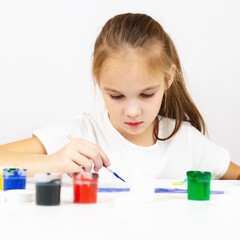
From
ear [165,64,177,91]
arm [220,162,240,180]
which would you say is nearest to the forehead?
ear [165,64,177,91]

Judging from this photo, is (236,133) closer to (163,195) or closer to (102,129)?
(102,129)

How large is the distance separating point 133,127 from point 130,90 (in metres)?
0.18

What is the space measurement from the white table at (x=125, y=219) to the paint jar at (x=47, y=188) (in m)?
0.02

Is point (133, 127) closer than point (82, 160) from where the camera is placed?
No

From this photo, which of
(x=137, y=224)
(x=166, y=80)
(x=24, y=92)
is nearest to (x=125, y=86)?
(x=166, y=80)

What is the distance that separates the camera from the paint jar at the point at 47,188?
92 centimetres

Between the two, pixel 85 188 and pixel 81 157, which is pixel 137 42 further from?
pixel 85 188

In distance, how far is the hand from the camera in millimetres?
1282

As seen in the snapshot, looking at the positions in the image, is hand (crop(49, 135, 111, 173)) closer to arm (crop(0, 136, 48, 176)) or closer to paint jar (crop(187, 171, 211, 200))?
arm (crop(0, 136, 48, 176))

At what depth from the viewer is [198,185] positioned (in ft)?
3.46

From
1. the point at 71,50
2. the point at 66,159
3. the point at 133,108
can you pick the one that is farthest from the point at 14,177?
the point at 71,50

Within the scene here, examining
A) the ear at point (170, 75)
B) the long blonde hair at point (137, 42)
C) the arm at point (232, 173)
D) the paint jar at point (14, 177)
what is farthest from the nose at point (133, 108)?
the arm at point (232, 173)

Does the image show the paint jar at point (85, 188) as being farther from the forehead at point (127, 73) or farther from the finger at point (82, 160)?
the forehead at point (127, 73)

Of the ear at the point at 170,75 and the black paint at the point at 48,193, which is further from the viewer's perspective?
the ear at the point at 170,75
